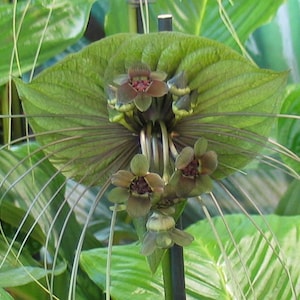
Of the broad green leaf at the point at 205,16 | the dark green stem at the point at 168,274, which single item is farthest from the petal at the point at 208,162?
the broad green leaf at the point at 205,16

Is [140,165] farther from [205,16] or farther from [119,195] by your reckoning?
[205,16]

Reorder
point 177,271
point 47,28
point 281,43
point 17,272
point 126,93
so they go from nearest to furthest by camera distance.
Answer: point 126,93 → point 177,271 → point 17,272 → point 47,28 → point 281,43

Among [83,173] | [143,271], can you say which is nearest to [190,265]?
[143,271]

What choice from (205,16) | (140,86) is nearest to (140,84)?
(140,86)

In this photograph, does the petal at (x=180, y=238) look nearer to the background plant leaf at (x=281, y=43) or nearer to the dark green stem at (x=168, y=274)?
the dark green stem at (x=168, y=274)

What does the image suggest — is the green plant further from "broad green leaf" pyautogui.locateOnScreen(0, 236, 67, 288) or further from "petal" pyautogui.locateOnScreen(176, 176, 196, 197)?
"broad green leaf" pyautogui.locateOnScreen(0, 236, 67, 288)

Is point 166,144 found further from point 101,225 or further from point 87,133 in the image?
point 101,225
